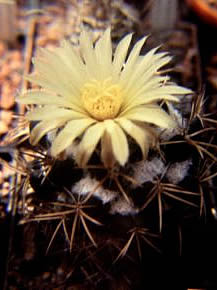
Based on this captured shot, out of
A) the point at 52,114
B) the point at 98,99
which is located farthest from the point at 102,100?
the point at 52,114

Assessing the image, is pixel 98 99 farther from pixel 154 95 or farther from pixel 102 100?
pixel 154 95

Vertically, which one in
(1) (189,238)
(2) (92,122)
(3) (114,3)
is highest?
(3) (114,3)

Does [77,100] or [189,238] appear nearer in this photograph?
[77,100]

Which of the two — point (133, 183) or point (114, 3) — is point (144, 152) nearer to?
point (133, 183)

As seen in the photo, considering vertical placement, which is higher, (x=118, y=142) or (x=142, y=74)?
(x=142, y=74)

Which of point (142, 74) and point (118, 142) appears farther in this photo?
point (142, 74)

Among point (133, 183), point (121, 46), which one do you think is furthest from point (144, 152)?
point (121, 46)
